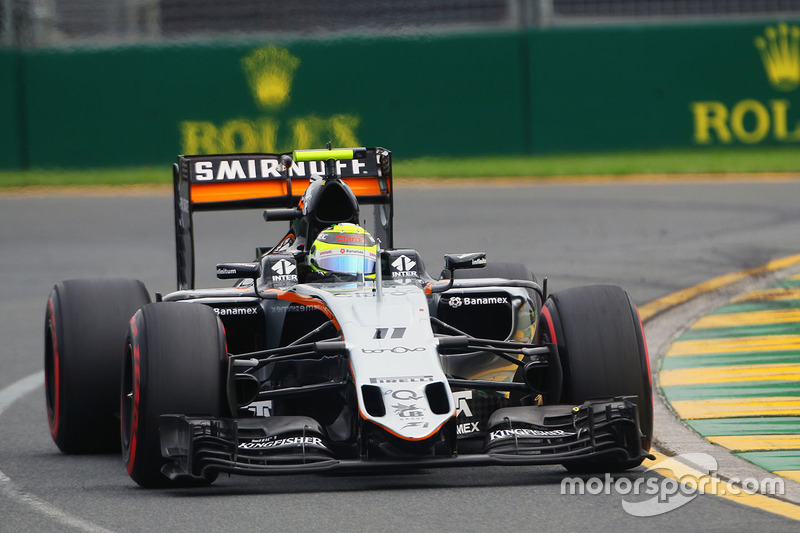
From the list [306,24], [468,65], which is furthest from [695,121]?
[306,24]

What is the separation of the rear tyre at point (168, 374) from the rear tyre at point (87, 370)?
1185mm

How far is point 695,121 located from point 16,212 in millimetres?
10386

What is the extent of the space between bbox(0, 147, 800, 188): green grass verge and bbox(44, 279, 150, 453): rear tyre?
14351 mm

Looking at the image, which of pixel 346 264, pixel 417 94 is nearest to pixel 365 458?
pixel 346 264

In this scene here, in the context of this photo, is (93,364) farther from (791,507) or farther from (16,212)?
(16,212)

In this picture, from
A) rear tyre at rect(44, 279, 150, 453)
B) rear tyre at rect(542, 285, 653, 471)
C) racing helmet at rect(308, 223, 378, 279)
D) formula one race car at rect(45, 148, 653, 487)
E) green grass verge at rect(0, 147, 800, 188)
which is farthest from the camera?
green grass verge at rect(0, 147, 800, 188)

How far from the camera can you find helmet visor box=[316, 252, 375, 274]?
7.92 metres

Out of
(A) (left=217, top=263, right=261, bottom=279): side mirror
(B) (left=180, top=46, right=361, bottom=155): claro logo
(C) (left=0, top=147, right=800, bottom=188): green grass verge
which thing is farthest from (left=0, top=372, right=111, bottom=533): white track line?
(B) (left=180, top=46, right=361, bottom=155): claro logo

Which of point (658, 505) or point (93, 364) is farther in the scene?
point (93, 364)

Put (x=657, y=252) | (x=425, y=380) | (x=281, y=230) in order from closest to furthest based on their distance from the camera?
(x=425, y=380)
(x=657, y=252)
(x=281, y=230)

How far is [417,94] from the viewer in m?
23.8

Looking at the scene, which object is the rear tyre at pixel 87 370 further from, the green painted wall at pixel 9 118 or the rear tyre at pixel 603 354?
the green painted wall at pixel 9 118

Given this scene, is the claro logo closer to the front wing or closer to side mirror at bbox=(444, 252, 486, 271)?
side mirror at bbox=(444, 252, 486, 271)

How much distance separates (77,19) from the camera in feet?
77.8
